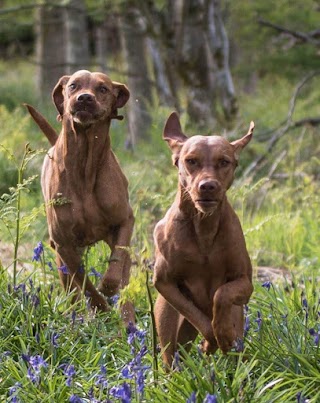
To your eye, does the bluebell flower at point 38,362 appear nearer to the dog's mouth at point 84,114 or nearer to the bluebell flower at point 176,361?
the bluebell flower at point 176,361

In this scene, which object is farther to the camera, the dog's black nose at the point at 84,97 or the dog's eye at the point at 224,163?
the dog's black nose at the point at 84,97

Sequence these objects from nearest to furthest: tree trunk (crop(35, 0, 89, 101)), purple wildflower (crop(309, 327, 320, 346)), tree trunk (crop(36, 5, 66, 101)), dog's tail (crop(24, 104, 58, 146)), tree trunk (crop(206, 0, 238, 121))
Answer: purple wildflower (crop(309, 327, 320, 346)) < dog's tail (crop(24, 104, 58, 146)) < tree trunk (crop(206, 0, 238, 121)) < tree trunk (crop(35, 0, 89, 101)) < tree trunk (crop(36, 5, 66, 101))

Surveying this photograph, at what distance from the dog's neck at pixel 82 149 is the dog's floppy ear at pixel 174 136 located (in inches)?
29.8

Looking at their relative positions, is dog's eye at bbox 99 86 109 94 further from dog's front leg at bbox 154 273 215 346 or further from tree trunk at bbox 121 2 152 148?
tree trunk at bbox 121 2 152 148

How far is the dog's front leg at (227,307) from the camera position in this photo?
431cm

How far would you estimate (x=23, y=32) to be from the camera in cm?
3000

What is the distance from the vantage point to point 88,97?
5.26 meters

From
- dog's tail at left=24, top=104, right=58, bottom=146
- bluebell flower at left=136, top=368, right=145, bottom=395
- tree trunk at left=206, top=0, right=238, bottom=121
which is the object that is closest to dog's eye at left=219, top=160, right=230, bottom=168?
bluebell flower at left=136, top=368, right=145, bottom=395

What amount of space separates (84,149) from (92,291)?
32.5 inches

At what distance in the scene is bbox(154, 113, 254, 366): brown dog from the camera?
434cm

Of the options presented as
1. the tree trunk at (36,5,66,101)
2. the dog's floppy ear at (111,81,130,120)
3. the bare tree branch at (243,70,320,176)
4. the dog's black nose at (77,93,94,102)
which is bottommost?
the tree trunk at (36,5,66,101)

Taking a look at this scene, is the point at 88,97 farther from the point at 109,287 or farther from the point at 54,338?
the point at 54,338

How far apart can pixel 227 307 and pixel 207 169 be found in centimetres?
61

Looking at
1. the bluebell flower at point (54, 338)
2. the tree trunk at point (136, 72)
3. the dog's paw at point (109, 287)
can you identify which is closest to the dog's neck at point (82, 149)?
the dog's paw at point (109, 287)
